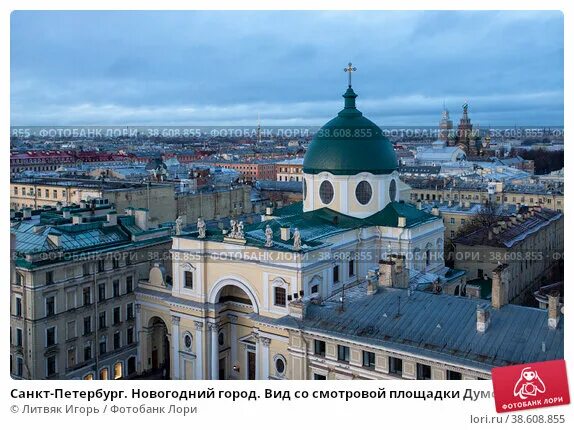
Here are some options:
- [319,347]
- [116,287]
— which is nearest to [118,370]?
[116,287]

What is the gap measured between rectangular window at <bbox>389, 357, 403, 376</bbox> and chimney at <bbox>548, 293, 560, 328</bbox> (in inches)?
109

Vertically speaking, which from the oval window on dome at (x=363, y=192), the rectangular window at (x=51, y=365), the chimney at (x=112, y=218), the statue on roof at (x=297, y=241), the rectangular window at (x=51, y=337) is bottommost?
the rectangular window at (x=51, y=365)

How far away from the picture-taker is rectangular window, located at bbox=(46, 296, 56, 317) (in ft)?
56.4

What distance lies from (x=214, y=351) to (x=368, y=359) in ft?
19.5

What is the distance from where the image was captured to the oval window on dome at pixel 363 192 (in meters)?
20.1

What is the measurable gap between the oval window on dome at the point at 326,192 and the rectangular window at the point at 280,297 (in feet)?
14.8

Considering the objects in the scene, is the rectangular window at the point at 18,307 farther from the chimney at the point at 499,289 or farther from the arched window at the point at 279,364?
the chimney at the point at 499,289

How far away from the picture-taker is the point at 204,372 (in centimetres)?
1800

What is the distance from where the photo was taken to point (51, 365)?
57.0 ft

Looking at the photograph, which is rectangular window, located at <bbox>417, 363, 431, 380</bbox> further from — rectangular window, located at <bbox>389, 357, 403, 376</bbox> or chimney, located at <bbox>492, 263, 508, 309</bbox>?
chimney, located at <bbox>492, 263, 508, 309</bbox>

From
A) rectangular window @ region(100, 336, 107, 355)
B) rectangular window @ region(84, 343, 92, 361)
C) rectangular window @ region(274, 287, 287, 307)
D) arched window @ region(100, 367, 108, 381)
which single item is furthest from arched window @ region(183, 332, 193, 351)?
rectangular window @ region(274, 287, 287, 307)
